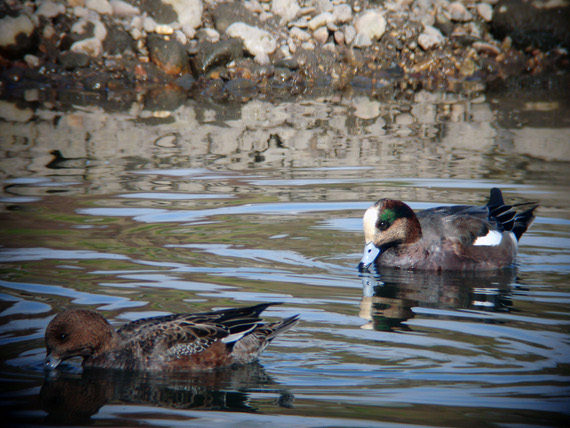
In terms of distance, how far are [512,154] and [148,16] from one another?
9.36 meters

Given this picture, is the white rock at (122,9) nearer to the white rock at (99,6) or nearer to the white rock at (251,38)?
the white rock at (99,6)

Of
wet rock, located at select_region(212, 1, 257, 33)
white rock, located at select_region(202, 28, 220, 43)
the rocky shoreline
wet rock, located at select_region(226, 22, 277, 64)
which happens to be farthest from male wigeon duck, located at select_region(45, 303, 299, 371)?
wet rock, located at select_region(212, 1, 257, 33)

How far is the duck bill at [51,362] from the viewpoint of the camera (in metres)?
4.67

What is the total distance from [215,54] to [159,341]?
43.3ft

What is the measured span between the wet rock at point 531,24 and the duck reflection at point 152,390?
15988 millimetres

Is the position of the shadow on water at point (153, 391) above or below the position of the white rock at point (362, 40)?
below

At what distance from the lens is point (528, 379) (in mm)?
4551

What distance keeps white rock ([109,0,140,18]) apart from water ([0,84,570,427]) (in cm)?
417

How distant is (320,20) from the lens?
59.1 feet

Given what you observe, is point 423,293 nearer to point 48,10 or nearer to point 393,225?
point 393,225

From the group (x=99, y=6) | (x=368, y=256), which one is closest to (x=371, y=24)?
(x=99, y=6)

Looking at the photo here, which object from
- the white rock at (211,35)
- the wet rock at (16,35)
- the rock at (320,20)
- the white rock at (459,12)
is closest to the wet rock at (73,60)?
the wet rock at (16,35)

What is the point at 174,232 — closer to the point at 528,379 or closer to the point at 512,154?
the point at 528,379

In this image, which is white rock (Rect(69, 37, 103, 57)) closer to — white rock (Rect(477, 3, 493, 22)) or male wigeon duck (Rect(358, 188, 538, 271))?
white rock (Rect(477, 3, 493, 22))
